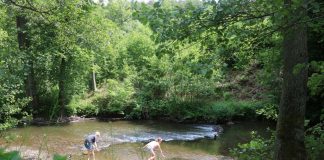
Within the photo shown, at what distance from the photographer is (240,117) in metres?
24.7

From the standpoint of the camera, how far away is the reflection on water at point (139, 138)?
638 inches

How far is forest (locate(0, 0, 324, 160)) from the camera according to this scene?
4.28 metres

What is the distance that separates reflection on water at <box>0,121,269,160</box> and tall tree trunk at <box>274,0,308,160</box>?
924 centimetres

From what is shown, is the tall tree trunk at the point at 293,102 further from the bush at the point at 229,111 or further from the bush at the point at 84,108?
the bush at the point at 84,108

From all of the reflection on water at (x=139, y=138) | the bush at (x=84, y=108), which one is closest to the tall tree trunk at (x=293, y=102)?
the reflection on water at (x=139, y=138)

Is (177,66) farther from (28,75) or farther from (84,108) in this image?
(84,108)

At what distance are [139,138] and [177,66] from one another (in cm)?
1519

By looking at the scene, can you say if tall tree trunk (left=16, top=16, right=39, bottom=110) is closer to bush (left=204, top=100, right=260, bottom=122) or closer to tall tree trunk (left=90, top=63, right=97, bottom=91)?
tall tree trunk (left=90, top=63, right=97, bottom=91)

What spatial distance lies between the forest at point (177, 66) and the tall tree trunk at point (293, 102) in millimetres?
15

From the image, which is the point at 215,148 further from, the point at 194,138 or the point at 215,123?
the point at 215,123

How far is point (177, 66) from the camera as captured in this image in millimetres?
4379

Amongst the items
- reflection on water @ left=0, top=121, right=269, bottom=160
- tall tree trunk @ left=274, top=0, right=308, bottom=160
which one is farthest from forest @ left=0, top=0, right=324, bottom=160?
reflection on water @ left=0, top=121, right=269, bottom=160

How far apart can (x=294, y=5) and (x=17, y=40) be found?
78.7ft

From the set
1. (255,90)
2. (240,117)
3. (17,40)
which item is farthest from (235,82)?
(17,40)
